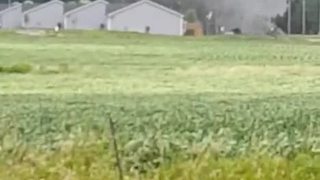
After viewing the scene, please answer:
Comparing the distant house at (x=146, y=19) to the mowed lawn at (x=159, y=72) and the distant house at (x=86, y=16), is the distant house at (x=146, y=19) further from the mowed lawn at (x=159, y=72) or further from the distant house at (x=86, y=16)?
the mowed lawn at (x=159, y=72)

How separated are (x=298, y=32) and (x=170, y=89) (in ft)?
177

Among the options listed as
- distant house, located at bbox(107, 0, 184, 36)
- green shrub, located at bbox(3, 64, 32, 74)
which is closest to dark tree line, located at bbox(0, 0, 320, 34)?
distant house, located at bbox(107, 0, 184, 36)

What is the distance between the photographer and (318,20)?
245 feet

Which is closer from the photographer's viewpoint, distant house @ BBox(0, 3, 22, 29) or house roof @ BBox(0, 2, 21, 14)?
distant house @ BBox(0, 3, 22, 29)

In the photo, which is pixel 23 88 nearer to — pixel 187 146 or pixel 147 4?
pixel 187 146

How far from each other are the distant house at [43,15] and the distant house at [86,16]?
2.99 feet

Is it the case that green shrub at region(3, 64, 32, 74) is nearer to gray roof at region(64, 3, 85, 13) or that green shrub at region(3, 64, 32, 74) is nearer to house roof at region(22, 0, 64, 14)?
gray roof at region(64, 3, 85, 13)

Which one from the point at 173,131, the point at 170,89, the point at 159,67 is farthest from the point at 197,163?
the point at 159,67

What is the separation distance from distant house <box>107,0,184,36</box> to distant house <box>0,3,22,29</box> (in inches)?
356

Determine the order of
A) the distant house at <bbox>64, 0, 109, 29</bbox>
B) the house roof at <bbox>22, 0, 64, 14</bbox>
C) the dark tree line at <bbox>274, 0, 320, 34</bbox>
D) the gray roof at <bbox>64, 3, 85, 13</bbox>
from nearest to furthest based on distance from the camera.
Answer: the distant house at <bbox>64, 0, 109, 29</bbox>
the dark tree line at <bbox>274, 0, 320, 34</bbox>
the gray roof at <bbox>64, 3, 85, 13</bbox>
the house roof at <bbox>22, 0, 64, 14</bbox>

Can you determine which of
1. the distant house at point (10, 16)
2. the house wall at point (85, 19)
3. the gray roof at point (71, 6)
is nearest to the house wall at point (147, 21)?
the house wall at point (85, 19)

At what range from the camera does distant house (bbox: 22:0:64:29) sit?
7519cm

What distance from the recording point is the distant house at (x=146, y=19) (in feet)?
229

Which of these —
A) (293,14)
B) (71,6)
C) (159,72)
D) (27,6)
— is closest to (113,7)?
(71,6)
